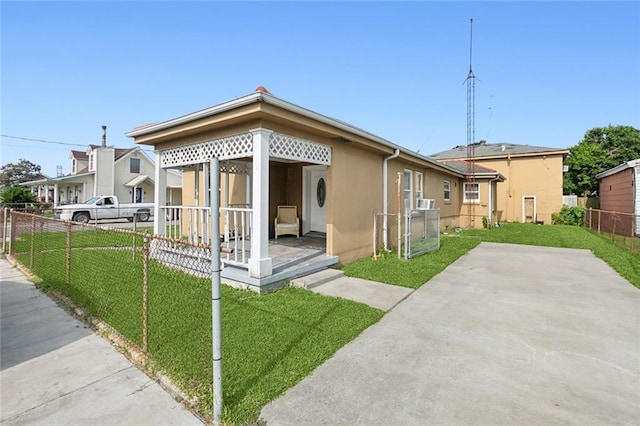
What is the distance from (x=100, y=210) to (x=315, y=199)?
1556 centimetres

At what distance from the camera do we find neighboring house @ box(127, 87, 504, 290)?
15.7ft

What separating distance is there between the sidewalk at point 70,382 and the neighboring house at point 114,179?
69.2ft

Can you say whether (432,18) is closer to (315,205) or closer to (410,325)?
(315,205)

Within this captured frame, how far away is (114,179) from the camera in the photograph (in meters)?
24.9

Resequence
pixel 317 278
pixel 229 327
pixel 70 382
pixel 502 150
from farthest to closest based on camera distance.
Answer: pixel 502 150, pixel 317 278, pixel 229 327, pixel 70 382

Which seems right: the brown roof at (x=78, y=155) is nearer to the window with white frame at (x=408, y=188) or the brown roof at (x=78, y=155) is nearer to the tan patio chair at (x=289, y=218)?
the tan patio chair at (x=289, y=218)

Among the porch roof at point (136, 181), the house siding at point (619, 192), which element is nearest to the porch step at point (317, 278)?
the house siding at point (619, 192)

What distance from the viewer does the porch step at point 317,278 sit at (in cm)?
509

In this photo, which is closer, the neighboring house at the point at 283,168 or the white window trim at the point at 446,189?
the neighboring house at the point at 283,168

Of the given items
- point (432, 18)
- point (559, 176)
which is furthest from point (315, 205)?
point (559, 176)

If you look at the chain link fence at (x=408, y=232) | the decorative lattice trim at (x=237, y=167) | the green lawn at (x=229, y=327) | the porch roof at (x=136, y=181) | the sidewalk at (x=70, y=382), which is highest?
the porch roof at (x=136, y=181)

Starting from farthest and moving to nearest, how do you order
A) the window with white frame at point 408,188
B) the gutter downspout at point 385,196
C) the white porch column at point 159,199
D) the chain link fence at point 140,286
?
the window with white frame at point 408,188 → the gutter downspout at point 385,196 → the white porch column at point 159,199 → the chain link fence at point 140,286

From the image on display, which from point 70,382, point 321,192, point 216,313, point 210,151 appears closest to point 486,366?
point 216,313

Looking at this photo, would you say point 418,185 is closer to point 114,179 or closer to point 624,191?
point 624,191
